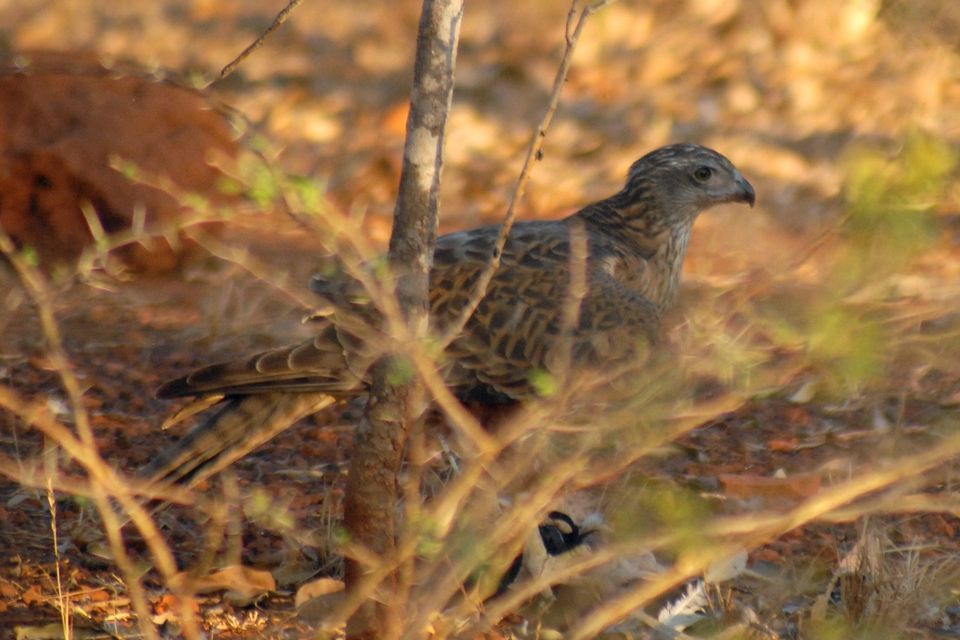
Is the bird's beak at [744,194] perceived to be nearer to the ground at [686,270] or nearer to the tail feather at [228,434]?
the ground at [686,270]

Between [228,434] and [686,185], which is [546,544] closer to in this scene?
[228,434]

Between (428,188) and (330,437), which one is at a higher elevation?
(428,188)

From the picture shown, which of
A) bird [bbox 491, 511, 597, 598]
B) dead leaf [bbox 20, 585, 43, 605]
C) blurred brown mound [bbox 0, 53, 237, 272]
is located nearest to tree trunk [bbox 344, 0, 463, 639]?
bird [bbox 491, 511, 597, 598]

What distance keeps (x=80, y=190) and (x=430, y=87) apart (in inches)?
208

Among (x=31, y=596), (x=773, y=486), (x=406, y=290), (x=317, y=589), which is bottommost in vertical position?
(x=773, y=486)

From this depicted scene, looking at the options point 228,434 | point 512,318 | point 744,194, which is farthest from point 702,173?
point 228,434

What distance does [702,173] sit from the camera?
617 cm

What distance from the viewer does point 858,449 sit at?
5.99m

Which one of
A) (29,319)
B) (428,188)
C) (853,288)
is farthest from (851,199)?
(29,319)

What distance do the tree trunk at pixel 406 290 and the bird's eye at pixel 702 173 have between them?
261cm

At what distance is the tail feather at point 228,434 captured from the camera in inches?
→ 184

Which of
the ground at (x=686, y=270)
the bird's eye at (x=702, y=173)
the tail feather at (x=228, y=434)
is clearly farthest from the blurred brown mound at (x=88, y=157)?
the tail feather at (x=228, y=434)

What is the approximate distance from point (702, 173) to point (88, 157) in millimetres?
3981

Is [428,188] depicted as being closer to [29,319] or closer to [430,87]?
[430,87]
